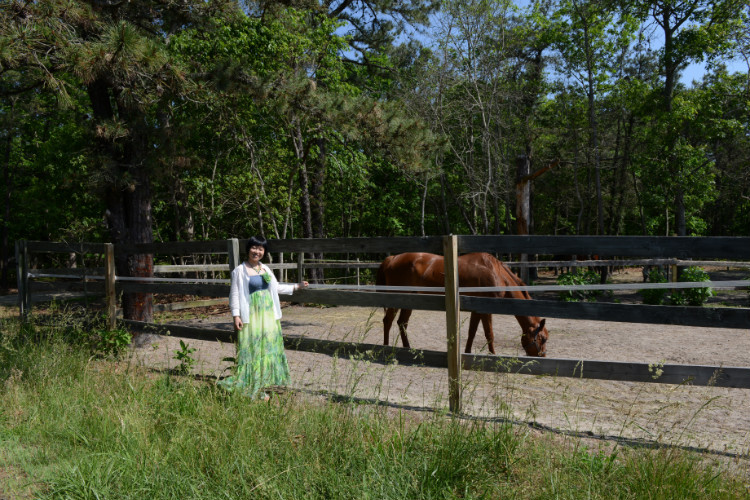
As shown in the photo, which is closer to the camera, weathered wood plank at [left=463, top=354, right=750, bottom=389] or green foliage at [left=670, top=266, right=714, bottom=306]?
weathered wood plank at [left=463, top=354, right=750, bottom=389]

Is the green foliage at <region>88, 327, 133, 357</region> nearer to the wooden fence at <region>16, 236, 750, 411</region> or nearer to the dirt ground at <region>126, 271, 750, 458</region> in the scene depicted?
the dirt ground at <region>126, 271, 750, 458</region>

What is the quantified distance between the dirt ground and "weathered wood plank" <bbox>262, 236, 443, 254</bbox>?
65 cm

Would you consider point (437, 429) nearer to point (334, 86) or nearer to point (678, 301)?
point (678, 301)

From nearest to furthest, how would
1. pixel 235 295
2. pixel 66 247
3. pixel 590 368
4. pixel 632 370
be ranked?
pixel 632 370 < pixel 590 368 < pixel 235 295 < pixel 66 247

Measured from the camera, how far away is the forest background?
7.34 meters

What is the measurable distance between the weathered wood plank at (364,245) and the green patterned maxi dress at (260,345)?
2.03 ft

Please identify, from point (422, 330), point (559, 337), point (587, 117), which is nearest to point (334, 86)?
point (422, 330)

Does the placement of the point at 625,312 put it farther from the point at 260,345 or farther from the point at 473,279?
the point at 473,279

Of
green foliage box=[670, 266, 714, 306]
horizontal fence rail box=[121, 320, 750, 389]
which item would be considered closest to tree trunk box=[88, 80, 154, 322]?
horizontal fence rail box=[121, 320, 750, 389]

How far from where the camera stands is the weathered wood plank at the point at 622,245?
11.6 feet

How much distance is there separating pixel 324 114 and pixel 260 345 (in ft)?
13.5

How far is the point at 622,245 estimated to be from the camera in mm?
3828

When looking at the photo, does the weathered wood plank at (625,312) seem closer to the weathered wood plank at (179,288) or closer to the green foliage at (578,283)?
the weathered wood plank at (179,288)

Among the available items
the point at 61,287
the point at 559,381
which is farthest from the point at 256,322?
the point at 61,287
